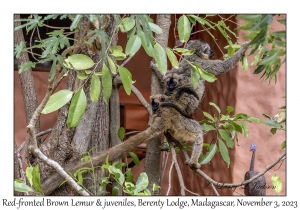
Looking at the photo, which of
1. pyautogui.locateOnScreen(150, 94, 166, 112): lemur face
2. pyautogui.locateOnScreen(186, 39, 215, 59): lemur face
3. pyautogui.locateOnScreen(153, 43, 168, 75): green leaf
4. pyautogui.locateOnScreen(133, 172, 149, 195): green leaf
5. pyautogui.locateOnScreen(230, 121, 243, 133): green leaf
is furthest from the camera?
pyautogui.locateOnScreen(186, 39, 215, 59): lemur face

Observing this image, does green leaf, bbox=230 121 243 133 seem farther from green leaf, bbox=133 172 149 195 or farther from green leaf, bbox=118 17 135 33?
green leaf, bbox=118 17 135 33

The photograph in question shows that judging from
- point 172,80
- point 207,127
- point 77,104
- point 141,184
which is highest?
point 172,80

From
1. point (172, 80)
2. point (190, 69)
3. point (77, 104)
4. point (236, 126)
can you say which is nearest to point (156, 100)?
point (172, 80)

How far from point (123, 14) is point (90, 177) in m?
0.93

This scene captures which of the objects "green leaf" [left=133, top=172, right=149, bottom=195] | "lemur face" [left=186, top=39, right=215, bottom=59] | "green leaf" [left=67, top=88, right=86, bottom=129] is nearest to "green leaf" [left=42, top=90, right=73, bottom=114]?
"green leaf" [left=67, top=88, right=86, bottom=129]

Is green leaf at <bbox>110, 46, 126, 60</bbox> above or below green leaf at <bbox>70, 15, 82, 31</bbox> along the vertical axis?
below

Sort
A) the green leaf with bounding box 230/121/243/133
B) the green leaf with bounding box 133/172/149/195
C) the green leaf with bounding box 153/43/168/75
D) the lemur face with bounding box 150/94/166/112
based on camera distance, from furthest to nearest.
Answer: the lemur face with bounding box 150/94/166/112
the green leaf with bounding box 230/121/243/133
the green leaf with bounding box 133/172/149/195
the green leaf with bounding box 153/43/168/75

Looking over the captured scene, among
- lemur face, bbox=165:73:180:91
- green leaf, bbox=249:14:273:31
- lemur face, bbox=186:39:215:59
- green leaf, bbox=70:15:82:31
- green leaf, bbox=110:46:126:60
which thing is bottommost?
lemur face, bbox=165:73:180:91

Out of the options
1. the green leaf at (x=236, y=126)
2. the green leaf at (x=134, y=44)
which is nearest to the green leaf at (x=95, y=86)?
the green leaf at (x=134, y=44)

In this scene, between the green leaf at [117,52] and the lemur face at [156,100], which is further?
the lemur face at [156,100]

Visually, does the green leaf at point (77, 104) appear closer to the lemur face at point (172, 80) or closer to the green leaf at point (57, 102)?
the green leaf at point (57, 102)

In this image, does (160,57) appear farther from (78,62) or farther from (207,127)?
(207,127)

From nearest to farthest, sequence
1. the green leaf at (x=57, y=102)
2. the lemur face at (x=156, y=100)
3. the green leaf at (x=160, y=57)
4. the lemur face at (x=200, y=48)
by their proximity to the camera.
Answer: the green leaf at (x=57, y=102), the green leaf at (x=160, y=57), the lemur face at (x=156, y=100), the lemur face at (x=200, y=48)

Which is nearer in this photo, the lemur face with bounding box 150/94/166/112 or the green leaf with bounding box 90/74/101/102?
the green leaf with bounding box 90/74/101/102
